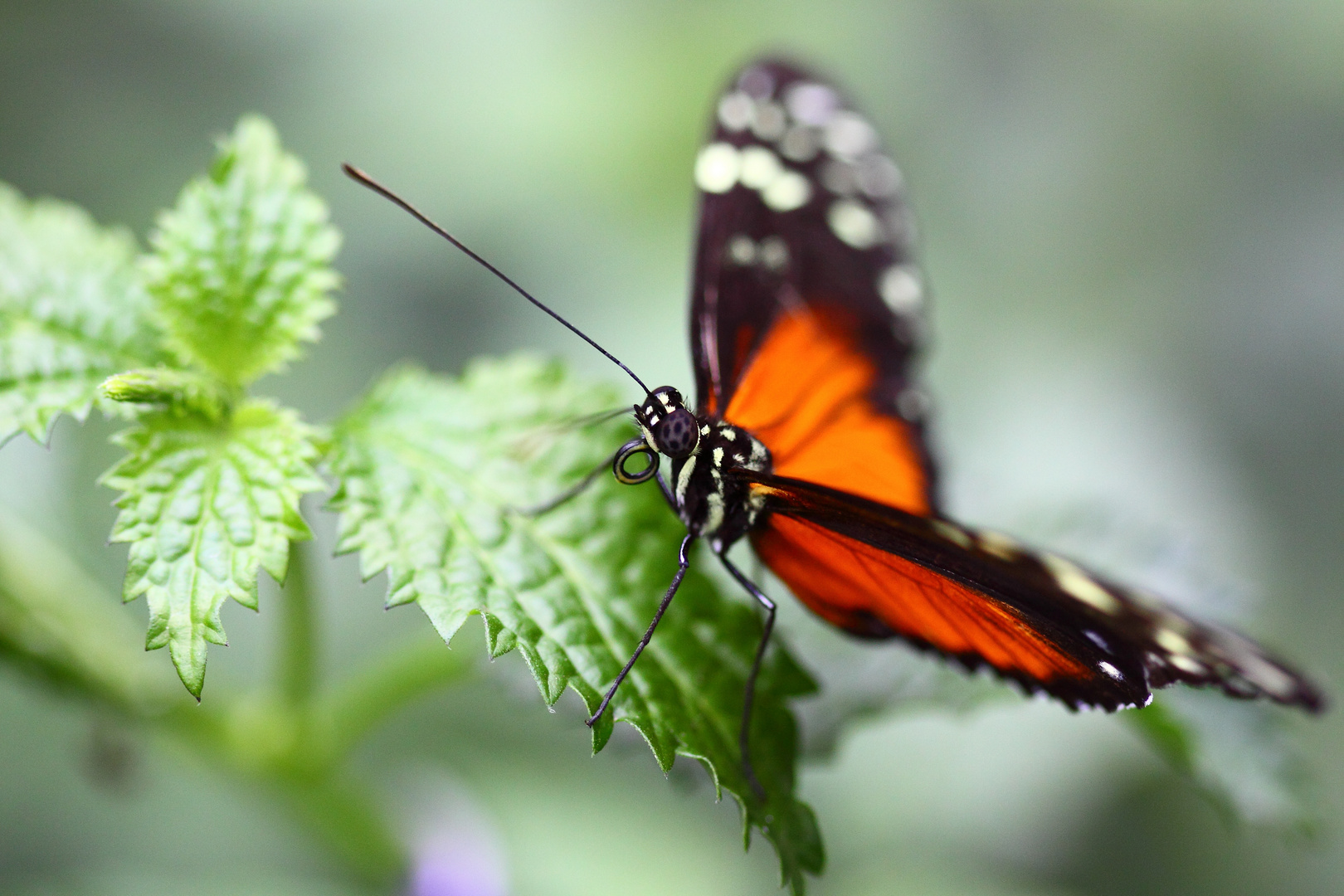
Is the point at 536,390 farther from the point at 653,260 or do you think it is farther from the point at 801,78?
the point at 653,260

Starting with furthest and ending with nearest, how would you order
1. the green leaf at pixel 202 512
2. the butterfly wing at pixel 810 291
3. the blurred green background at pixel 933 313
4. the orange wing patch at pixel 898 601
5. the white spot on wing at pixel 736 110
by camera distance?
the blurred green background at pixel 933 313 < the white spot on wing at pixel 736 110 < the butterfly wing at pixel 810 291 < the orange wing patch at pixel 898 601 < the green leaf at pixel 202 512

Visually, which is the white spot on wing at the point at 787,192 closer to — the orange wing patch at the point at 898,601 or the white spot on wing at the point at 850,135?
the white spot on wing at the point at 850,135

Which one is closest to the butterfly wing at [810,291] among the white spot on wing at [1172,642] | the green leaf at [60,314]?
the white spot on wing at [1172,642]

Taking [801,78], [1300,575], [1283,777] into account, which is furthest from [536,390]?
[1300,575]

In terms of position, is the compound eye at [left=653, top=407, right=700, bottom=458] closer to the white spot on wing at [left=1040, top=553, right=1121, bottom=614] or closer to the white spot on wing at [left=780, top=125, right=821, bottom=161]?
the white spot on wing at [left=1040, top=553, right=1121, bottom=614]

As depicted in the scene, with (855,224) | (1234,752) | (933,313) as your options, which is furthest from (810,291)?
(933,313)

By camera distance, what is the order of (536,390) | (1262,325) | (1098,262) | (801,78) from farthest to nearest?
(1098,262) → (1262,325) → (801,78) → (536,390)
